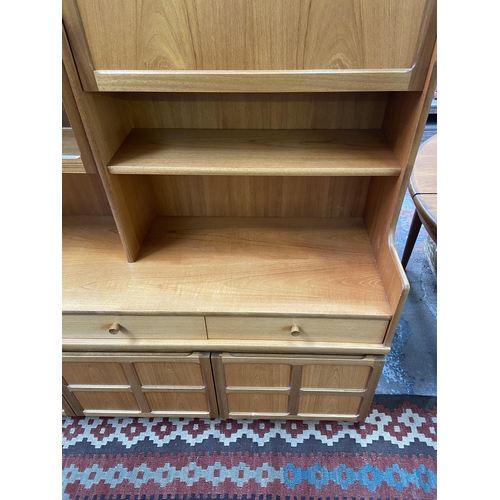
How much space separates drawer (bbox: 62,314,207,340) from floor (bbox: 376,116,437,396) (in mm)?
919

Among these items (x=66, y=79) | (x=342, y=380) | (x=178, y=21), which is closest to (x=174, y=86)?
(x=178, y=21)

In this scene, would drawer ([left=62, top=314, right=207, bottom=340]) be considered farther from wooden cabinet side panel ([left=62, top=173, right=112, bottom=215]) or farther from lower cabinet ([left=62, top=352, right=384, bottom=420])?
wooden cabinet side panel ([left=62, top=173, right=112, bottom=215])

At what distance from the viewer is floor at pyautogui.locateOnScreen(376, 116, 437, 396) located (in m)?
1.50

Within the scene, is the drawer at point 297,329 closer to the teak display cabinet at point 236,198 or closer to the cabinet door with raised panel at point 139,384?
the teak display cabinet at point 236,198

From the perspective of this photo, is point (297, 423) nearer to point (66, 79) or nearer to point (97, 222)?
point (97, 222)

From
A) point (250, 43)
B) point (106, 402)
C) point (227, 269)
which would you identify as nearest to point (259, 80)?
point (250, 43)

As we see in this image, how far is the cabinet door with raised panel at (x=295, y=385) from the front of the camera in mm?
1107

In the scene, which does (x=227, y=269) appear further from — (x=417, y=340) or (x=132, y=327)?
(x=417, y=340)

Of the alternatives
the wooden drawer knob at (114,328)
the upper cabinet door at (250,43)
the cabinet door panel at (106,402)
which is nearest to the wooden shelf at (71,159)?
the upper cabinet door at (250,43)

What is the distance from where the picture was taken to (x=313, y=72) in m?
0.75

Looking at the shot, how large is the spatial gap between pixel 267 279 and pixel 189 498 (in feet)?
2.68

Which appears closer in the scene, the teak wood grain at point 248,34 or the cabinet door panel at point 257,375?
the teak wood grain at point 248,34

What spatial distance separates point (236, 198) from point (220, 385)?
649mm

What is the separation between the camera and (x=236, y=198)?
1226mm
